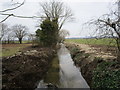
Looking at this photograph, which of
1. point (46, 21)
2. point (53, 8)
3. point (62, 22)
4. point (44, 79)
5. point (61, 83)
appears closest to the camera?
point (61, 83)

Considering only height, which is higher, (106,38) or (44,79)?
(106,38)

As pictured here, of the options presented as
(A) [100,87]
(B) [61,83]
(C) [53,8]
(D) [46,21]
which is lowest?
(B) [61,83]

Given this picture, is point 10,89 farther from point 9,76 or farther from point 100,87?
point 100,87

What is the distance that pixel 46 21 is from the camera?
20.8m

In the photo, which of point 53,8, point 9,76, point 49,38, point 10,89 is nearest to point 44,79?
point 9,76

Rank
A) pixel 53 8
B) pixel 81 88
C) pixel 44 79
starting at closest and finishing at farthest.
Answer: pixel 81 88
pixel 44 79
pixel 53 8

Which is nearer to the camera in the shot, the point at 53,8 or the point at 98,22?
the point at 98,22

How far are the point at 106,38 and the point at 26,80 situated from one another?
4.81 meters

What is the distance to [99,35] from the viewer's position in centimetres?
616

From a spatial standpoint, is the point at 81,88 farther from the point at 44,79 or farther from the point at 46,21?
the point at 46,21

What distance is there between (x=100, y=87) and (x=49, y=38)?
16250mm

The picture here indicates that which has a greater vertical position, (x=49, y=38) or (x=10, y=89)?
(x=49, y=38)

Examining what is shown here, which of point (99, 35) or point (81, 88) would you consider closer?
point (99, 35)

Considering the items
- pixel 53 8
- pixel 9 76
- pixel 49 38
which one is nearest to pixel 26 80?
pixel 9 76
